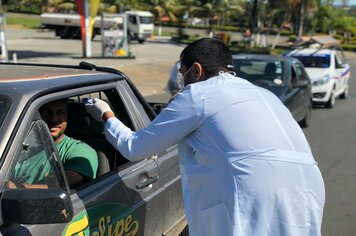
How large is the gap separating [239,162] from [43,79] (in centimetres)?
108

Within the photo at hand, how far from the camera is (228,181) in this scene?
7.46 feet

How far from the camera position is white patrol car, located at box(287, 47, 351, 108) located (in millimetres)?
13766

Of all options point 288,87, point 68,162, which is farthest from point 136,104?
point 288,87

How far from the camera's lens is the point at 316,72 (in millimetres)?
14148

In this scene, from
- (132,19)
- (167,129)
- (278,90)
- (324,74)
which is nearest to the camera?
(167,129)

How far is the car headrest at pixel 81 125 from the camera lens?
3.52 metres

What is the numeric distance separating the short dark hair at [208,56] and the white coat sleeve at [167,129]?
0.43ft

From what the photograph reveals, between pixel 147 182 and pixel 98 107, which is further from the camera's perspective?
pixel 147 182

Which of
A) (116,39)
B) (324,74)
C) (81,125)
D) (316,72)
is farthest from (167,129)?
(116,39)

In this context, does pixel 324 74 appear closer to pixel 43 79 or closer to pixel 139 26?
pixel 43 79

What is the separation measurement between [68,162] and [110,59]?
23774 mm

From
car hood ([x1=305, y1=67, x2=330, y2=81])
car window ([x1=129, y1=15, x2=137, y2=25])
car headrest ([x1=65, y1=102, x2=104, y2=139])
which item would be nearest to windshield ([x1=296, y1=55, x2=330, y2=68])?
car hood ([x1=305, y1=67, x2=330, y2=81])

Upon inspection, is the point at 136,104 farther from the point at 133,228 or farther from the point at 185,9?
the point at 185,9

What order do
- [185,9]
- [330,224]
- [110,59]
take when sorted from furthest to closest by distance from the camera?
1. [185,9]
2. [110,59]
3. [330,224]
